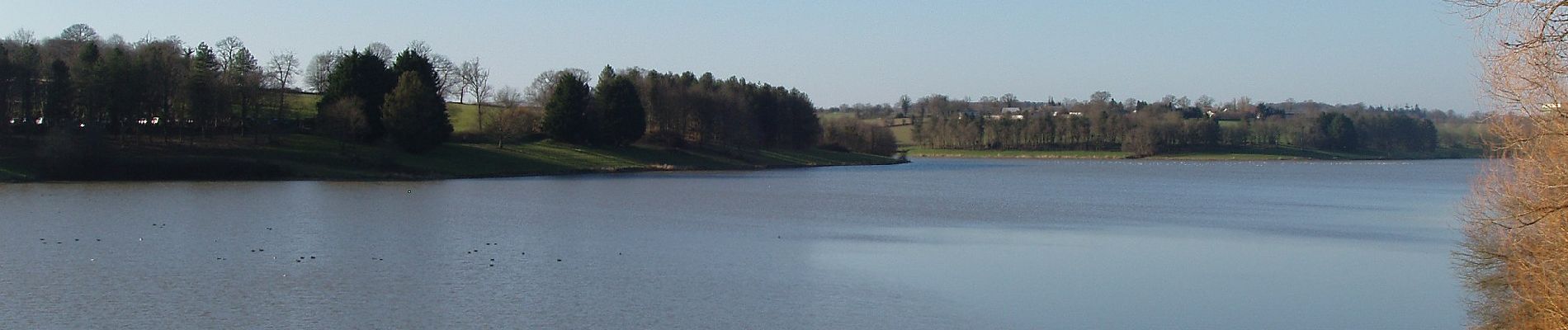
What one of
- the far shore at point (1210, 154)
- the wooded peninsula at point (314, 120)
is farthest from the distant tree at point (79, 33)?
the far shore at point (1210, 154)

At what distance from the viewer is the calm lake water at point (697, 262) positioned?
1700cm

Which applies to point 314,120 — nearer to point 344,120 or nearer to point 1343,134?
point 344,120

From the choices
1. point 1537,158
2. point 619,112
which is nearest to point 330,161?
point 619,112

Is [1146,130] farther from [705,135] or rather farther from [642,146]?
[642,146]

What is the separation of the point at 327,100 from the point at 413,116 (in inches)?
193

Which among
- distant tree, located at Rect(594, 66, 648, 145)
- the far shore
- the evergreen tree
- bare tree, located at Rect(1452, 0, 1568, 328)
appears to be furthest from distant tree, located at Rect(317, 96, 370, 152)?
the far shore

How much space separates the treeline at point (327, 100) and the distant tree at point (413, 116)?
69mm

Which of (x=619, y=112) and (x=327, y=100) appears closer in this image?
(x=327, y=100)

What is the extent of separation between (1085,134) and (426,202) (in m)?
107

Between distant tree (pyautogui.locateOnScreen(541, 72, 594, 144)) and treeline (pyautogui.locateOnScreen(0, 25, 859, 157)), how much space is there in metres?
0.07

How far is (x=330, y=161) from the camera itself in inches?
2165

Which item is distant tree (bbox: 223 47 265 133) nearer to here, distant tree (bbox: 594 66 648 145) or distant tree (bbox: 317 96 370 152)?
distant tree (bbox: 317 96 370 152)

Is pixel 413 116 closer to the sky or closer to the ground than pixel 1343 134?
closer to the ground

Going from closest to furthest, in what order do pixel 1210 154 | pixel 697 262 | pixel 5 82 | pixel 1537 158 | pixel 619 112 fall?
pixel 1537 158, pixel 697 262, pixel 5 82, pixel 619 112, pixel 1210 154
